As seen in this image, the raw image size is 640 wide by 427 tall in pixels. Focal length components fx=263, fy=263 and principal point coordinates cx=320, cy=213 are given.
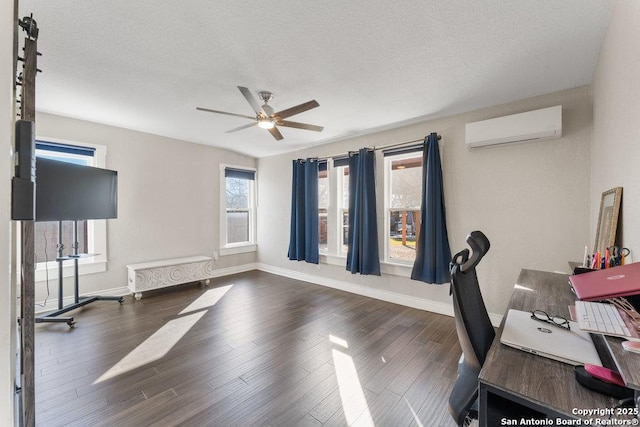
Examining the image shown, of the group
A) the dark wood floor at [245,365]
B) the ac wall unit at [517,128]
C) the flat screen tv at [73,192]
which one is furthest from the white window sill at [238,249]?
the ac wall unit at [517,128]

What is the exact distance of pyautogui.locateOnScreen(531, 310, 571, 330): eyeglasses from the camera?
106 cm

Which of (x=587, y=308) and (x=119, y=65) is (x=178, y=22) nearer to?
(x=119, y=65)

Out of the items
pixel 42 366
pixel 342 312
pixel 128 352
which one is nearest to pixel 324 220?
pixel 342 312

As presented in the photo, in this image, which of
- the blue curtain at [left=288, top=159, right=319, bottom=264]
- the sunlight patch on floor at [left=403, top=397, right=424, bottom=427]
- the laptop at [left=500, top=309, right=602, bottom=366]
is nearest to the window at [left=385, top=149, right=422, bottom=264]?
the blue curtain at [left=288, top=159, right=319, bottom=264]

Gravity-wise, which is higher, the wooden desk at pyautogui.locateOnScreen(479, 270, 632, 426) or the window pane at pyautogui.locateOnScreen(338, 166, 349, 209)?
the window pane at pyautogui.locateOnScreen(338, 166, 349, 209)

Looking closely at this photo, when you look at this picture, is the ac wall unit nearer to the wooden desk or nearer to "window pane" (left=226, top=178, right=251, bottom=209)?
the wooden desk

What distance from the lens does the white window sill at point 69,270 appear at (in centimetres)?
331

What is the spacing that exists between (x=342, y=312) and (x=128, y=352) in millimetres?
2236

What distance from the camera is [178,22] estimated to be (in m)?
1.73

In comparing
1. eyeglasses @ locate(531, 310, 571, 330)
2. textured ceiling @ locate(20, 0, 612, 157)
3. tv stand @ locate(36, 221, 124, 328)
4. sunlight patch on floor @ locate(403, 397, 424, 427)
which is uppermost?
textured ceiling @ locate(20, 0, 612, 157)

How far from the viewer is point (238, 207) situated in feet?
18.2

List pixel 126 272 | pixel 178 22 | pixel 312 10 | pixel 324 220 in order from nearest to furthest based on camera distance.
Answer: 1. pixel 312 10
2. pixel 178 22
3. pixel 126 272
4. pixel 324 220

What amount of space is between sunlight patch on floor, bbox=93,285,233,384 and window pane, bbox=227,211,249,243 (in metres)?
1.88

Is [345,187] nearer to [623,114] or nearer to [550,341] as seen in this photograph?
[623,114]
